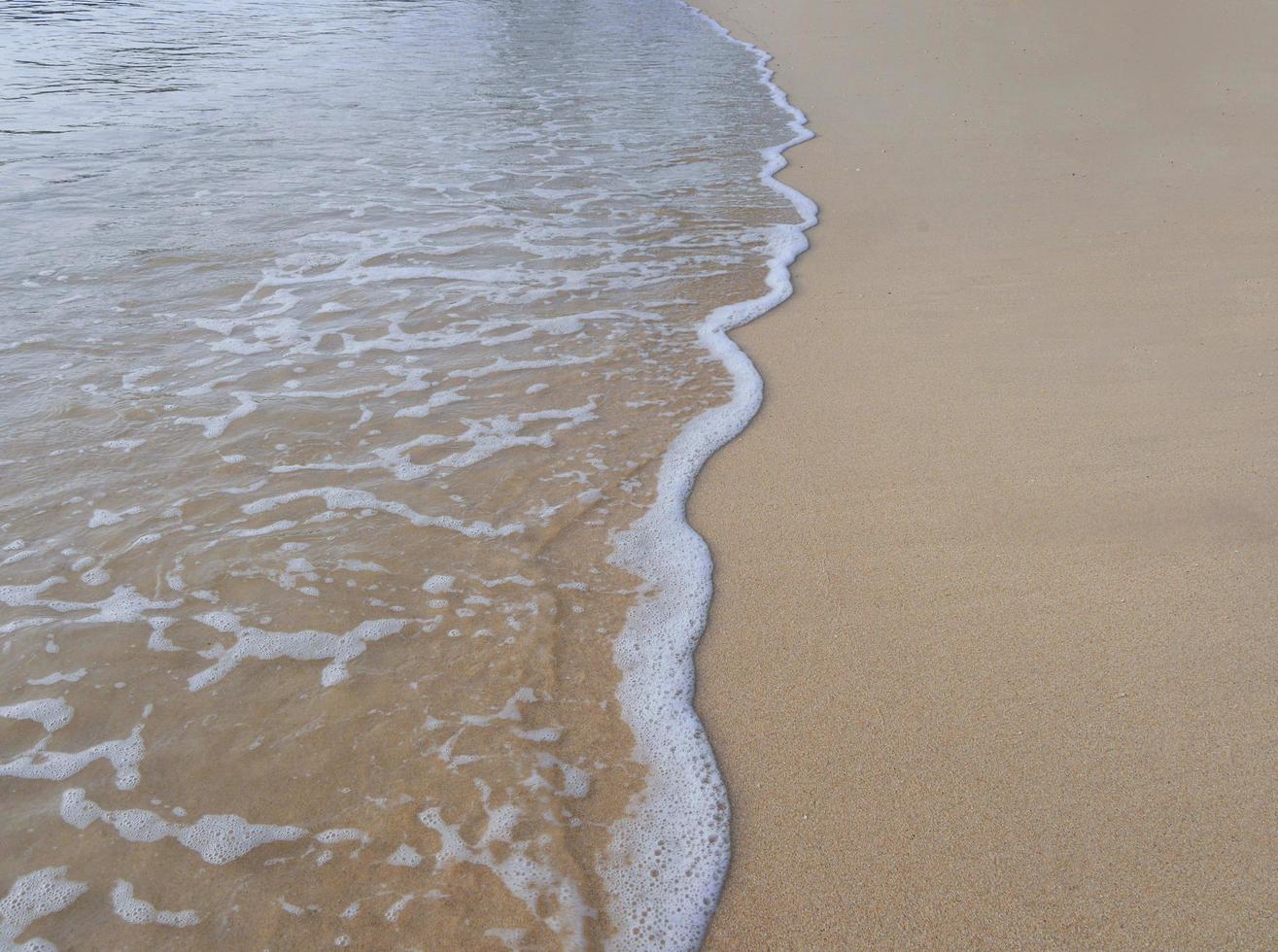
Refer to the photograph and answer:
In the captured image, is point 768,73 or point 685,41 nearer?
point 768,73

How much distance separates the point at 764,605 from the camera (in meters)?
2.98

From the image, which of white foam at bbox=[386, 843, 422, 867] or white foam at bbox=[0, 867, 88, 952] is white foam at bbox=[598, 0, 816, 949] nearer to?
white foam at bbox=[386, 843, 422, 867]

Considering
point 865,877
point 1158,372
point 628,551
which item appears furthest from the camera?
point 1158,372

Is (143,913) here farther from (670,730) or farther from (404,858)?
(670,730)

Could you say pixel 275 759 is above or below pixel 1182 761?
below

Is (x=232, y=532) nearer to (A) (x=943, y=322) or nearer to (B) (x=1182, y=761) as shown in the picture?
(B) (x=1182, y=761)

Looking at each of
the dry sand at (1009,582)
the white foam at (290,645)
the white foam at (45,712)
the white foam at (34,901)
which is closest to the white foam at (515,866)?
the dry sand at (1009,582)

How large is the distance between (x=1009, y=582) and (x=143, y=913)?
101 inches

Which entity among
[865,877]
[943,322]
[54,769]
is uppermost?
[943,322]

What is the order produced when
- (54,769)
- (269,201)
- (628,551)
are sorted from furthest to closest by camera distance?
(269,201), (628,551), (54,769)

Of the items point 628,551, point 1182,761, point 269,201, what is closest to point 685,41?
point 269,201

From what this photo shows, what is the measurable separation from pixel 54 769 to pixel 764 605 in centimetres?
204

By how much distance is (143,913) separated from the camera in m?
2.08

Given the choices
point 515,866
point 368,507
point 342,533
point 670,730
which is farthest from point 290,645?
point 670,730
